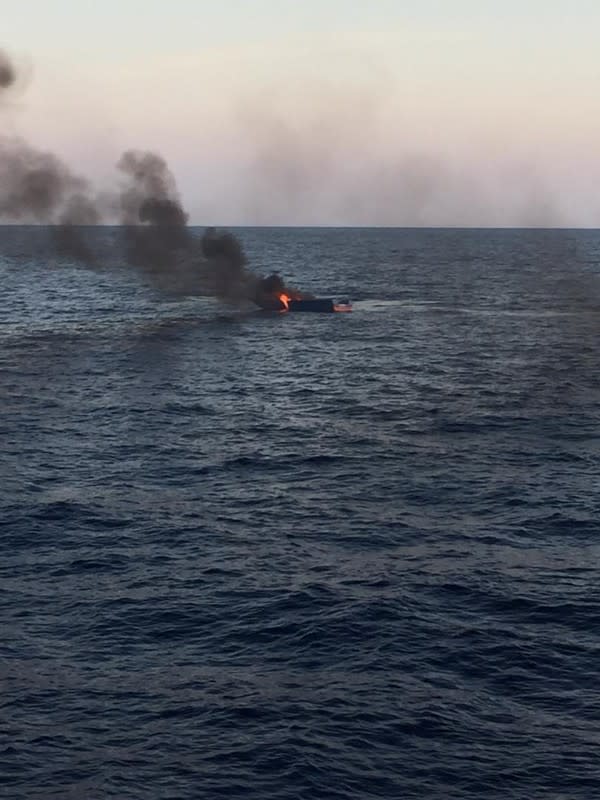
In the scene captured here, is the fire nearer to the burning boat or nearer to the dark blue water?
the burning boat

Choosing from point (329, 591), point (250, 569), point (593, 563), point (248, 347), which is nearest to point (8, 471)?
point (250, 569)

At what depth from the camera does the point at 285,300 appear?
18712cm

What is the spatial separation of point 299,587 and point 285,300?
131897 millimetres

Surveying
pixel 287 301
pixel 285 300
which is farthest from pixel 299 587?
pixel 287 301

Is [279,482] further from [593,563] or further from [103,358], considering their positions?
[103,358]

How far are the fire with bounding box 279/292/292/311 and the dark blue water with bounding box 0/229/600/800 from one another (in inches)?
2685

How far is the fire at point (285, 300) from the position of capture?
18675cm

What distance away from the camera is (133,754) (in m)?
41.6

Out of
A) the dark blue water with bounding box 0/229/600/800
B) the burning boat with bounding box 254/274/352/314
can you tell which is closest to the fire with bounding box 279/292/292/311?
the burning boat with bounding box 254/274/352/314

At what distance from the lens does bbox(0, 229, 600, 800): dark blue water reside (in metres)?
41.8

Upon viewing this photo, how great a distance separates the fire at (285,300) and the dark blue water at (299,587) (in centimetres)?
6820

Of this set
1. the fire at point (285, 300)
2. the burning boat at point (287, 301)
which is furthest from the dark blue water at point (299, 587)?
the fire at point (285, 300)

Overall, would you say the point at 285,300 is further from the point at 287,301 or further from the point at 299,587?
the point at 299,587

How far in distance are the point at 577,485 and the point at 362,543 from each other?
21.3 metres
